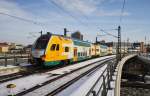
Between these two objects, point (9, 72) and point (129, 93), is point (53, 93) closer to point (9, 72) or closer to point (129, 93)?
point (9, 72)

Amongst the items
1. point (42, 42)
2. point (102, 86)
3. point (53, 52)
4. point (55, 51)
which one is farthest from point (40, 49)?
point (102, 86)

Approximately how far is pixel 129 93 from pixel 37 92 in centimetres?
1370

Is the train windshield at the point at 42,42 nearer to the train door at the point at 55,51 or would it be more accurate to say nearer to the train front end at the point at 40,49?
the train front end at the point at 40,49

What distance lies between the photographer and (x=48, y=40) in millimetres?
20953

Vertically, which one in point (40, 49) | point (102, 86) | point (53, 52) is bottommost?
point (102, 86)

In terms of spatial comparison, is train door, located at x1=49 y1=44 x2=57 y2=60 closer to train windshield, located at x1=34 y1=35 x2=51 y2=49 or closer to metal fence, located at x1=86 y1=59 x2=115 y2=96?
train windshield, located at x1=34 y1=35 x2=51 y2=49

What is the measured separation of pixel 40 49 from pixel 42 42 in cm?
84

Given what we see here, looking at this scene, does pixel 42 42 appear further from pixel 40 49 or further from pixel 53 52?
pixel 53 52

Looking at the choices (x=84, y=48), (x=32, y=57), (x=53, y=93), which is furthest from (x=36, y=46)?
(x=84, y=48)

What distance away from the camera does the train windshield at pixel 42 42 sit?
2081 centimetres

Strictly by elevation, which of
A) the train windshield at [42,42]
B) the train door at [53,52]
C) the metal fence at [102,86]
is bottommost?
the metal fence at [102,86]

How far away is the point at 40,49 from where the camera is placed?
67.7ft

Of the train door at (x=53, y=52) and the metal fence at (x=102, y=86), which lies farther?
the train door at (x=53, y=52)

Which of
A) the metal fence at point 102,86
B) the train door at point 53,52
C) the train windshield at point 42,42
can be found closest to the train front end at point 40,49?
the train windshield at point 42,42
